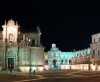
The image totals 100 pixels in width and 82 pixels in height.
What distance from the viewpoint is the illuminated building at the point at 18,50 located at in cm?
8606

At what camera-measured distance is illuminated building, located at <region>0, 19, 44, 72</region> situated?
8606 cm

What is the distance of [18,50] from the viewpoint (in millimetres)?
86438

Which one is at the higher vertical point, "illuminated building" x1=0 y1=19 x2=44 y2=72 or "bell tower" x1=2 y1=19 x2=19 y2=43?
"bell tower" x1=2 y1=19 x2=19 y2=43

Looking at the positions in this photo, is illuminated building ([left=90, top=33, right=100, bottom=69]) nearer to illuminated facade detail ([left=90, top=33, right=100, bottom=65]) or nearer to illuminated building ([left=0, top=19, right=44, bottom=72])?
illuminated facade detail ([left=90, top=33, right=100, bottom=65])

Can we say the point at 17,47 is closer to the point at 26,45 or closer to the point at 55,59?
the point at 26,45

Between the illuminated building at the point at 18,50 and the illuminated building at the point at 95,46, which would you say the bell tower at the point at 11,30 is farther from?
the illuminated building at the point at 95,46

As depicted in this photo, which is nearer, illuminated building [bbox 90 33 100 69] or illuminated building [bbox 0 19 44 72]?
illuminated building [bbox 0 19 44 72]

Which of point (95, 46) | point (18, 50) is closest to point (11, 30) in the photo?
point (18, 50)

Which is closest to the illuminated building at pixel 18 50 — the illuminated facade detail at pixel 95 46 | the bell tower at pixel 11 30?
the bell tower at pixel 11 30

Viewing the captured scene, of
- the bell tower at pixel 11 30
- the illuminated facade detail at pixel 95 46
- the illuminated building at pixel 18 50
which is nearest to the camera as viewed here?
the illuminated building at pixel 18 50

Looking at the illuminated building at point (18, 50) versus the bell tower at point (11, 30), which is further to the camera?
the bell tower at point (11, 30)

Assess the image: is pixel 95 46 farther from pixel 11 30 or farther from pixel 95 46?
pixel 11 30

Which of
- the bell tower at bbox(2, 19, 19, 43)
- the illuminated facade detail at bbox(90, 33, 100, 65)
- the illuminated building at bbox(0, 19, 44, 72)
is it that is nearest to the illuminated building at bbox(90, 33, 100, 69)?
the illuminated facade detail at bbox(90, 33, 100, 65)

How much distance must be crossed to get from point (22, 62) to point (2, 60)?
499cm
